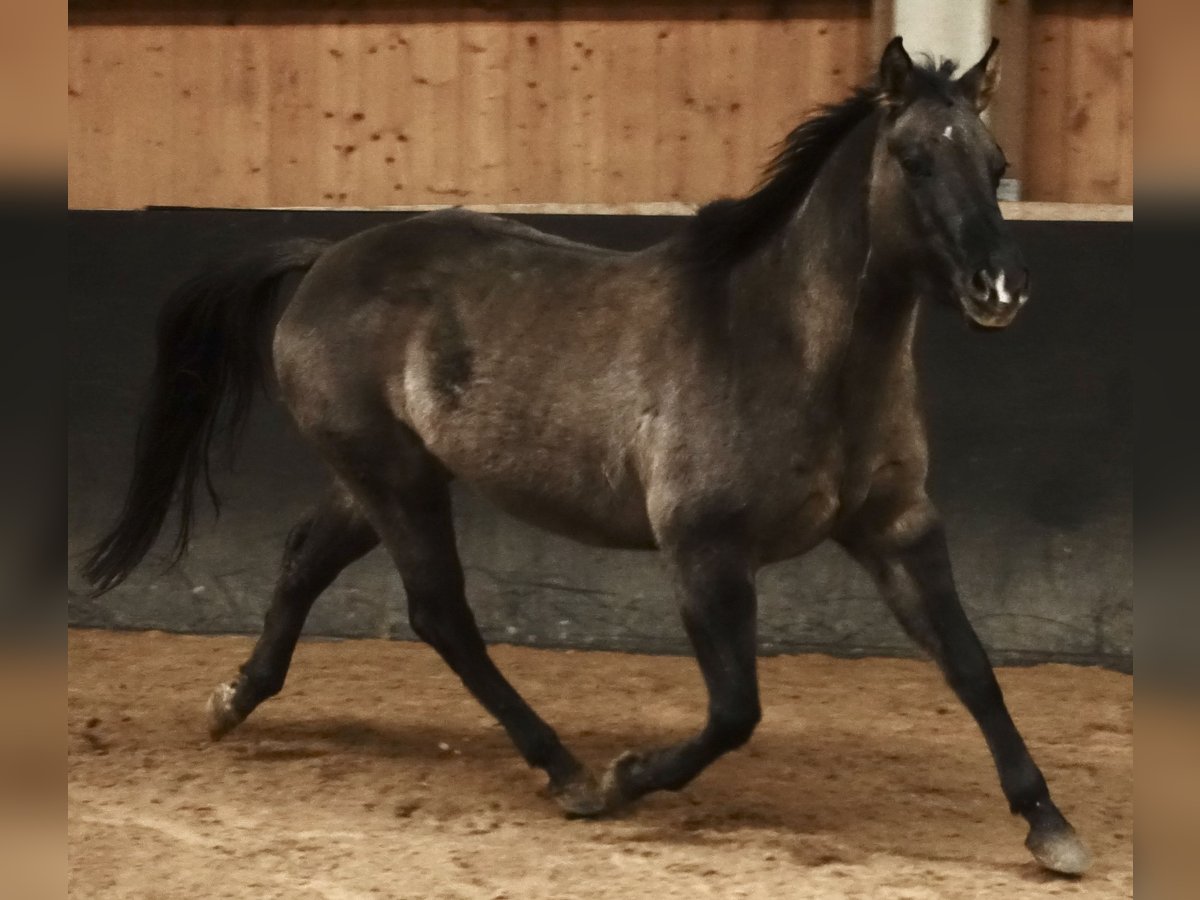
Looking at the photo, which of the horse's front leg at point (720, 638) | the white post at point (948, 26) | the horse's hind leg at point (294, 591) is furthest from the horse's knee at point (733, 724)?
the white post at point (948, 26)

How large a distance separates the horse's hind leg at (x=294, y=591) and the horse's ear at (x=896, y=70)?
1972 millimetres

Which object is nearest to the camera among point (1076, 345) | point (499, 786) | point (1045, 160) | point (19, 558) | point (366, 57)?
point (19, 558)

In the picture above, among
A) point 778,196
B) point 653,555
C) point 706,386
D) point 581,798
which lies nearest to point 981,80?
point 778,196

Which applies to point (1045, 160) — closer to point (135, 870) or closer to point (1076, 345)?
point (1076, 345)

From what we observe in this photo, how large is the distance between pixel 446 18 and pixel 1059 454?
9.97ft

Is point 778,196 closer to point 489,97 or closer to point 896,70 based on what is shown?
point 896,70

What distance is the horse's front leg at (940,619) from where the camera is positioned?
365cm

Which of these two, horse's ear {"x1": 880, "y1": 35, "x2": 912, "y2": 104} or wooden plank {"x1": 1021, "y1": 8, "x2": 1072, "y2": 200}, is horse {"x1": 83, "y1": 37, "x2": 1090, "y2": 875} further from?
wooden plank {"x1": 1021, "y1": 8, "x2": 1072, "y2": 200}

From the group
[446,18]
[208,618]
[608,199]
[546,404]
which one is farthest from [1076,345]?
[208,618]

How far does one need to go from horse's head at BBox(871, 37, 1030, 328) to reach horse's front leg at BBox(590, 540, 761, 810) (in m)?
0.78

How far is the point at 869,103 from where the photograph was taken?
3.69m

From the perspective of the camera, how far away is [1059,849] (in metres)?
3.51

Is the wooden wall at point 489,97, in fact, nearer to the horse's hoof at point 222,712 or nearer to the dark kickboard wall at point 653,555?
the dark kickboard wall at point 653,555

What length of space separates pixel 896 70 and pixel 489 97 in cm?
331
